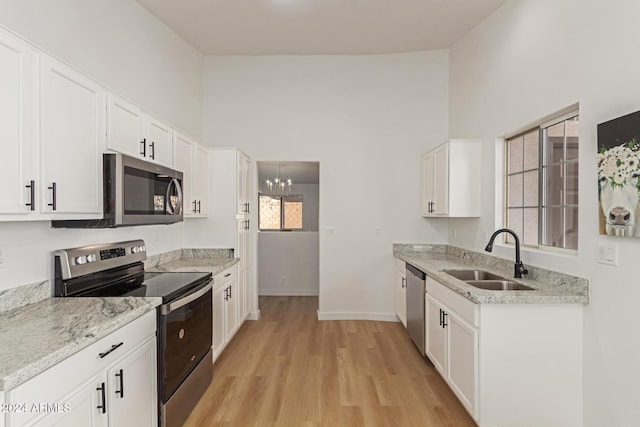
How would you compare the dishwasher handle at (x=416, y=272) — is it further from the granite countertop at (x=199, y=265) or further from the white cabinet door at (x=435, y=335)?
the granite countertop at (x=199, y=265)

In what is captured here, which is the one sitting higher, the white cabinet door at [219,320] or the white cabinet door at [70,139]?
the white cabinet door at [70,139]

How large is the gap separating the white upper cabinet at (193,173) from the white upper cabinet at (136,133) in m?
0.19

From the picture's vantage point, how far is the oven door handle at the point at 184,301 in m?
2.10

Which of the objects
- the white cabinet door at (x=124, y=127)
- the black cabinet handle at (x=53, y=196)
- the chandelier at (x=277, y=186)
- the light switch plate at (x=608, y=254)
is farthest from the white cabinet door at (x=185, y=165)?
the chandelier at (x=277, y=186)

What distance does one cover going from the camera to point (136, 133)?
97.9 inches

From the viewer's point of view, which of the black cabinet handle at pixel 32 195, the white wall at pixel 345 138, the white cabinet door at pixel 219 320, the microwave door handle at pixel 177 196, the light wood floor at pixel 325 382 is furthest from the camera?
the white wall at pixel 345 138

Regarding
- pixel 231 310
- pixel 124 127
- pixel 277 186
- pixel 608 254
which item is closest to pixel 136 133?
pixel 124 127

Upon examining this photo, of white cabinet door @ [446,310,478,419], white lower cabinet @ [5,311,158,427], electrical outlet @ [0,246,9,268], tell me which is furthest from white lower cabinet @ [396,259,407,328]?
electrical outlet @ [0,246,9,268]

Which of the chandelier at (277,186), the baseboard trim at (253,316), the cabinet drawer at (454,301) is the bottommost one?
the baseboard trim at (253,316)

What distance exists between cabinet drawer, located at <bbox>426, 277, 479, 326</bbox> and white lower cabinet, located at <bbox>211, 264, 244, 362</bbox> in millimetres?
1893

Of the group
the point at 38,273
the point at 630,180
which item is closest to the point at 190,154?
the point at 38,273

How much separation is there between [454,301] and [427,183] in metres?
2.04

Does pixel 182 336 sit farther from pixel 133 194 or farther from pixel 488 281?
pixel 488 281

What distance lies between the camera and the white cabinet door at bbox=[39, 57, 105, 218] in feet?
5.53
